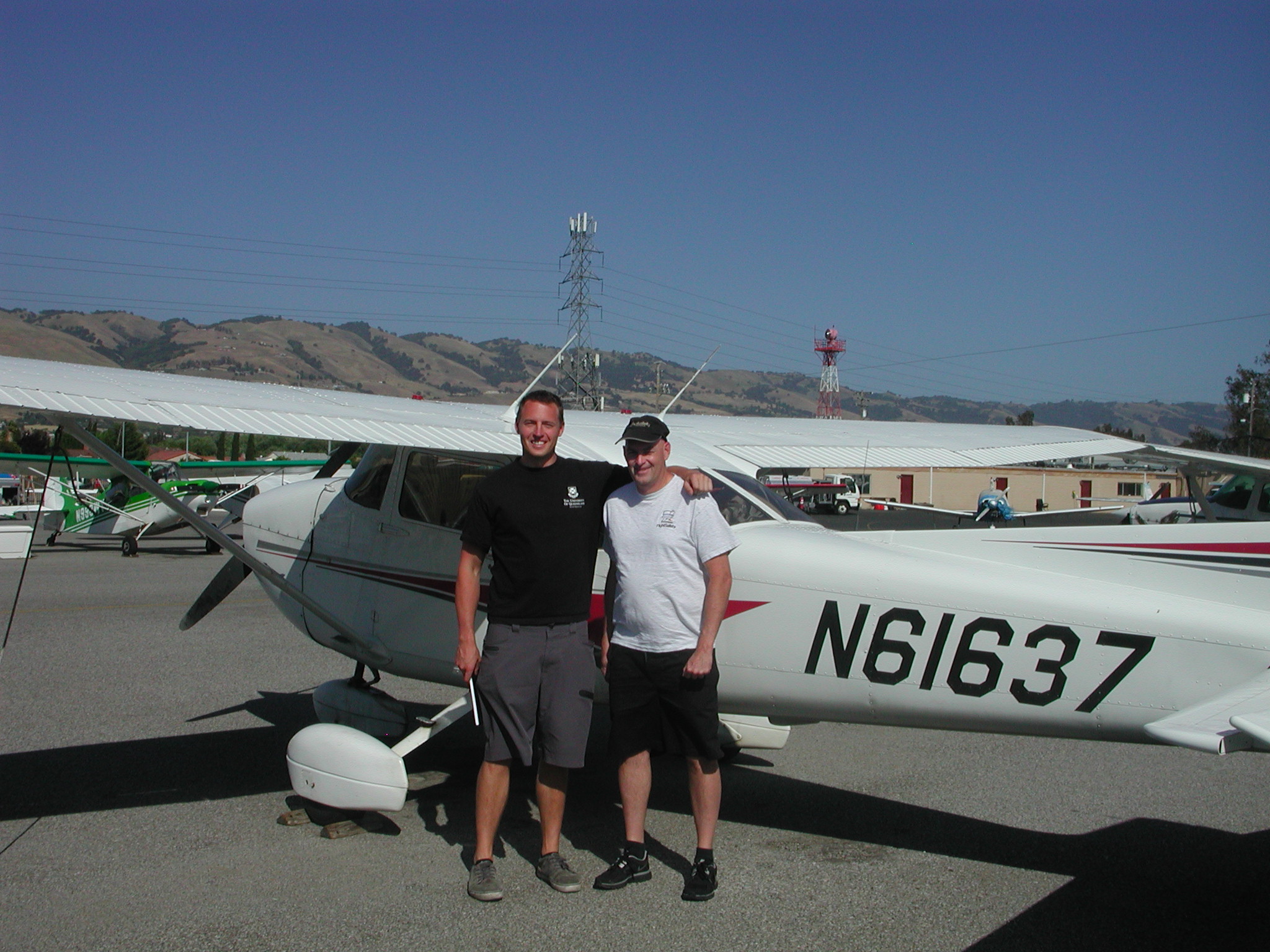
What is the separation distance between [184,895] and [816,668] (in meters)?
2.42

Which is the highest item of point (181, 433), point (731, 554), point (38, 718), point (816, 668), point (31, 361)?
point (31, 361)

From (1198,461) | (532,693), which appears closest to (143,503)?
(1198,461)

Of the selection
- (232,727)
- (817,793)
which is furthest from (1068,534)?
(232,727)

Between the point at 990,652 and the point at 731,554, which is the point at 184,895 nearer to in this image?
the point at 731,554

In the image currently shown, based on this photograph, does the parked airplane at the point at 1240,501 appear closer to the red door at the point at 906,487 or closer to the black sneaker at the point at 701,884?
the black sneaker at the point at 701,884

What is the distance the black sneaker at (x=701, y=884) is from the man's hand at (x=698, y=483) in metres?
1.32

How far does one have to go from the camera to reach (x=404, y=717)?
4852 millimetres

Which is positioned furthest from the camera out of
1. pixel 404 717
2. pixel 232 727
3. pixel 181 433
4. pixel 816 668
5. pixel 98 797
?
pixel 232 727

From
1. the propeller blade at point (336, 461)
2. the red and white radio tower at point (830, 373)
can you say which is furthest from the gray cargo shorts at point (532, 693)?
the red and white radio tower at point (830, 373)

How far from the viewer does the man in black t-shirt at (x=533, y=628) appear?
3.55 m

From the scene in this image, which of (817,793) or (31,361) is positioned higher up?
(31,361)

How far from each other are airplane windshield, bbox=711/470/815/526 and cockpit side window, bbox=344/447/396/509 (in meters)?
1.76

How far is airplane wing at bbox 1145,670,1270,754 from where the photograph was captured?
2.37m

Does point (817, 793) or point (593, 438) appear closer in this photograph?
point (593, 438)
